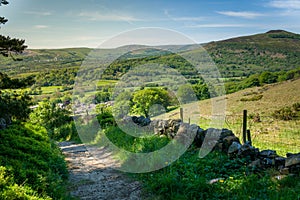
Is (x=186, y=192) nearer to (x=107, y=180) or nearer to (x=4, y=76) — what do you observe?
(x=107, y=180)

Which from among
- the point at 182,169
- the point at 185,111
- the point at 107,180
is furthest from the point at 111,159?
the point at 185,111

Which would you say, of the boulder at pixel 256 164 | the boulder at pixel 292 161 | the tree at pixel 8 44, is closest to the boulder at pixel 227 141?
the boulder at pixel 256 164

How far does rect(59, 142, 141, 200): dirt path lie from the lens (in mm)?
6680

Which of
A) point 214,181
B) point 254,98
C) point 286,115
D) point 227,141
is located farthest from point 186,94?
point 254,98

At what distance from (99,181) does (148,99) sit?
11071mm

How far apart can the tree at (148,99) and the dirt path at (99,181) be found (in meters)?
7.38

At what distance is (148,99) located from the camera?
18547 mm

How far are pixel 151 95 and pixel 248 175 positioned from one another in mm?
12811

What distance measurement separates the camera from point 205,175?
6.62 metres

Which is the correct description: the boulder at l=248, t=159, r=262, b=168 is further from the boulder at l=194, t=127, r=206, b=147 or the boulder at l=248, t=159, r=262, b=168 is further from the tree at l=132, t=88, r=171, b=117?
the tree at l=132, t=88, r=171, b=117

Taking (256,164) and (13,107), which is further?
(13,107)

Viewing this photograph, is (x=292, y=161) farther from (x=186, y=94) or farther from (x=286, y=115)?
(x=286, y=115)

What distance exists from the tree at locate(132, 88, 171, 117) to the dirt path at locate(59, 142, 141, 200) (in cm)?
738

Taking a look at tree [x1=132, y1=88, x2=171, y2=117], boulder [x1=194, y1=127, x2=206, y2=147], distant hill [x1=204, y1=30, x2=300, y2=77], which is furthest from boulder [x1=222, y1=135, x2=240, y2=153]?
distant hill [x1=204, y1=30, x2=300, y2=77]
